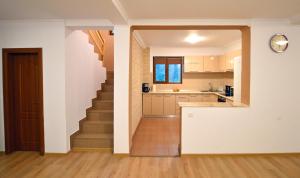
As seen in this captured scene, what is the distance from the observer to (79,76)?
5016 mm

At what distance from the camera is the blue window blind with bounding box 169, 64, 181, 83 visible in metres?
8.65

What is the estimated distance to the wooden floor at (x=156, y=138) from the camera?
15.0 feet

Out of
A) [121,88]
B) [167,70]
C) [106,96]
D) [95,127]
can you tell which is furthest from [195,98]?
[121,88]

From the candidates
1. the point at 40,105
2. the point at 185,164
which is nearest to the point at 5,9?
the point at 40,105

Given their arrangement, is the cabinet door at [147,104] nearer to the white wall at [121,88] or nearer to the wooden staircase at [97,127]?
the wooden staircase at [97,127]

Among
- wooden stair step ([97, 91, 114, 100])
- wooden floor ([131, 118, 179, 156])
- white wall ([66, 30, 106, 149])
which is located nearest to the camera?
white wall ([66, 30, 106, 149])

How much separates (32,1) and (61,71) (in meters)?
1.42

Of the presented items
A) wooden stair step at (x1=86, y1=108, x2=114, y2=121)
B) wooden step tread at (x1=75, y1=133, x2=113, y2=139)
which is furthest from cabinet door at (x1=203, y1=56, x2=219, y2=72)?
wooden step tread at (x1=75, y1=133, x2=113, y2=139)

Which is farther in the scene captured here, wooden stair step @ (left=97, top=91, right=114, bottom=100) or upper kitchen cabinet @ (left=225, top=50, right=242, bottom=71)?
upper kitchen cabinet @ (left=225, top=50, right=242, bottom=71)

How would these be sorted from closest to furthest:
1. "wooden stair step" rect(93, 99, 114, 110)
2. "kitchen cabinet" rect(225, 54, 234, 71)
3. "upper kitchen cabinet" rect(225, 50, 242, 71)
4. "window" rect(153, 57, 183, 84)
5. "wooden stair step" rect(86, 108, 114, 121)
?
"wooden stair step" rect(86, 108, 114, 121) < "wooden stair step" rect(93, 99, 114, 110) < "upper kitchen cabinet" rect(225, 50, 242, 71) < "kitchen cabinet" rect(225, 54, 234, 71) < "window" rect(153, 57, 183, 84)

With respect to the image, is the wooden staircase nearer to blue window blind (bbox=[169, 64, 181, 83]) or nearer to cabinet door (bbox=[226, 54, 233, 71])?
blue window blind (bbox=[169, 64, 181, 83])

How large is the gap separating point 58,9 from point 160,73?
5.51 m

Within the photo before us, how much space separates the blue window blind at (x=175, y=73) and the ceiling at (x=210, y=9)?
459cm

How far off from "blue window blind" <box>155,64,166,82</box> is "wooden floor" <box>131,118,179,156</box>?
1.64m
